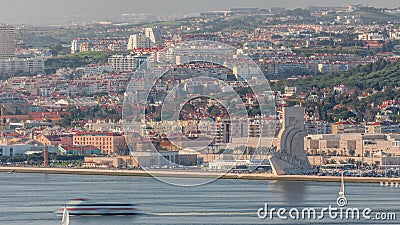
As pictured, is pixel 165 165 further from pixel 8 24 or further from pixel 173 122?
pixel 8 24

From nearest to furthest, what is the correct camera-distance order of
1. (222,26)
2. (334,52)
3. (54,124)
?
(54,124)
(334,52)
(222,26)

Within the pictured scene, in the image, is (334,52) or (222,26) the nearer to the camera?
(334,52)

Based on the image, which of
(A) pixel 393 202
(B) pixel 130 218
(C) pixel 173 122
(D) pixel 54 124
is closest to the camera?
(B) pixel 130 218

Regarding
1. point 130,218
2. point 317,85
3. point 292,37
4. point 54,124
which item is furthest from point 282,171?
point 292,37

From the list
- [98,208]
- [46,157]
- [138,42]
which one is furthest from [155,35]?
[98,208]

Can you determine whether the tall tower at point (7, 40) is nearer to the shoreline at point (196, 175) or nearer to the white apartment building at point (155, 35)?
the white apartment building at point (155, 35)

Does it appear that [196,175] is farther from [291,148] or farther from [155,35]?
[155,35]

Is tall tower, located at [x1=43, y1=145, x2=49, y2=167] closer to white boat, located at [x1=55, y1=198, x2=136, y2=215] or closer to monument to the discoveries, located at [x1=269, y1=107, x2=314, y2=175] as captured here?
monument to the discoveries, located at [x1=269, y1=107, x2=314, y2=175]
